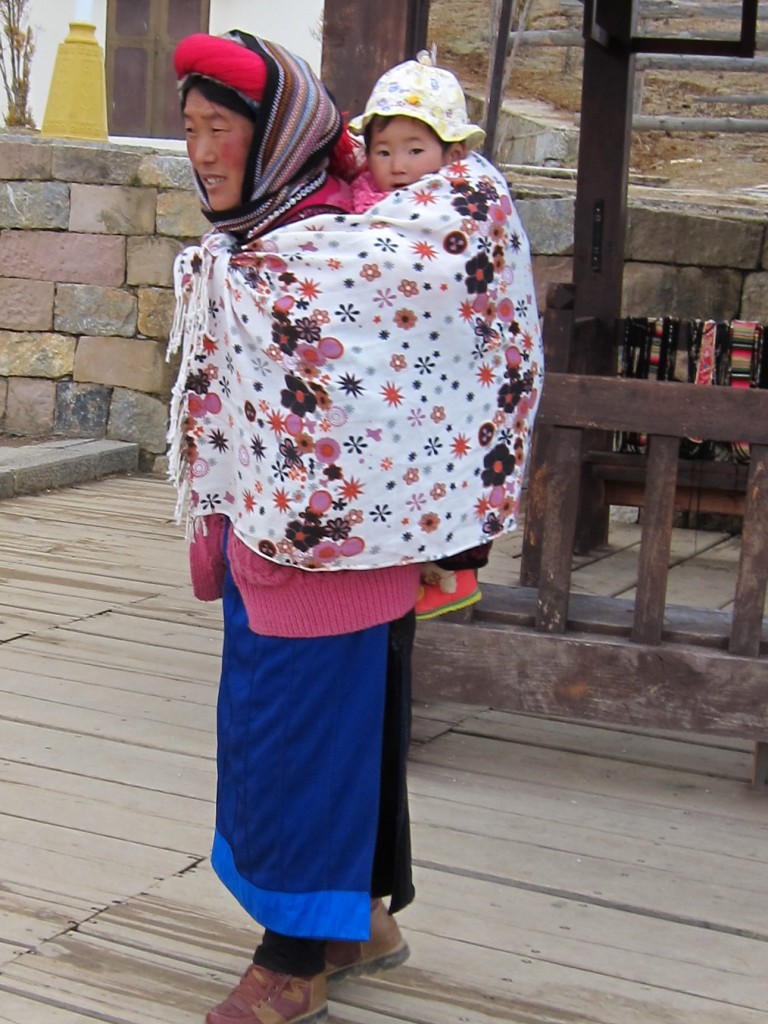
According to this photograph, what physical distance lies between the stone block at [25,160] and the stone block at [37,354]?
0.79 metres

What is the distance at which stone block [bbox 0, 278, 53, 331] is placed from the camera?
7582 mm

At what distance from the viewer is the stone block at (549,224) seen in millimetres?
6395

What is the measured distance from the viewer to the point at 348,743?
219 cm

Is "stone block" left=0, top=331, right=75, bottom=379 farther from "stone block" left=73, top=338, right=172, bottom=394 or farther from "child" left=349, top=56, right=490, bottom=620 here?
"child" left=349, top=56, right=490, bottom=620

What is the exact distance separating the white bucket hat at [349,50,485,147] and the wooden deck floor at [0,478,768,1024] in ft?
4.48

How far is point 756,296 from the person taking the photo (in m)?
6.20

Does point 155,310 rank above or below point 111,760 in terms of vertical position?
→ above

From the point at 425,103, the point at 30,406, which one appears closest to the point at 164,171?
the point at 30,406

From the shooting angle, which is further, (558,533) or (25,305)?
(25,305)

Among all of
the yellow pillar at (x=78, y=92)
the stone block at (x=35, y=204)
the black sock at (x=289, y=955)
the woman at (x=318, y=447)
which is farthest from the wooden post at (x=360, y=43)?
the yellow pillar at (x=78, y=92)

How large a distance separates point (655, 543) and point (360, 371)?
142 centimetres

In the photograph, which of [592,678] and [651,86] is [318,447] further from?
[651,86]

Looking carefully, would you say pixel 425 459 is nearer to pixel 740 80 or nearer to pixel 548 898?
pixel 548 898

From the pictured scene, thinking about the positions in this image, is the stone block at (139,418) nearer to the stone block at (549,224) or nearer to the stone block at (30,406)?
the stone block at (30,406)
